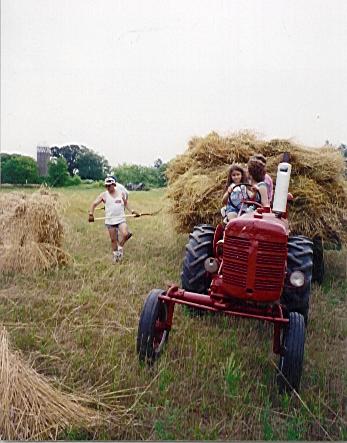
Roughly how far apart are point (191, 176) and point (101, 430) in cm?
105

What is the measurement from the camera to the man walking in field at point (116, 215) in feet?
6.97

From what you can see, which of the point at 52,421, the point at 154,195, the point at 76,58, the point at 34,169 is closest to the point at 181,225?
the point at 154,195

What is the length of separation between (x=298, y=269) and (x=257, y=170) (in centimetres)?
40

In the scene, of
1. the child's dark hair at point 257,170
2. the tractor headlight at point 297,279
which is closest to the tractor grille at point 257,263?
the tractor headlight at point 297,279

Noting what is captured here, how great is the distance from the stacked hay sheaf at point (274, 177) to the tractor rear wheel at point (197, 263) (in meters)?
0.20

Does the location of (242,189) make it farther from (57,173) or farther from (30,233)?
(30,233)

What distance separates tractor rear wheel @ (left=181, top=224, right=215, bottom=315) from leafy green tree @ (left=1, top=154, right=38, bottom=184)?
67 centimetres

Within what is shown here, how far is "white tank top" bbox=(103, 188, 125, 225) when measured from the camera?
213 cm

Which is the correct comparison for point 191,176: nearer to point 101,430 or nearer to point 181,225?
point 181,225

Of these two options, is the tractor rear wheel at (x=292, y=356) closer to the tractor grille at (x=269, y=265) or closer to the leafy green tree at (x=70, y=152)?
the tractor grille at (x=269, y=265)

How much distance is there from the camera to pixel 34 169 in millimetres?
2135

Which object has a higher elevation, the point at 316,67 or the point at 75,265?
the point at 316,67

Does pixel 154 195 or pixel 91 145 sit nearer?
pixel 91 145

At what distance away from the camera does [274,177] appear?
2107mm
